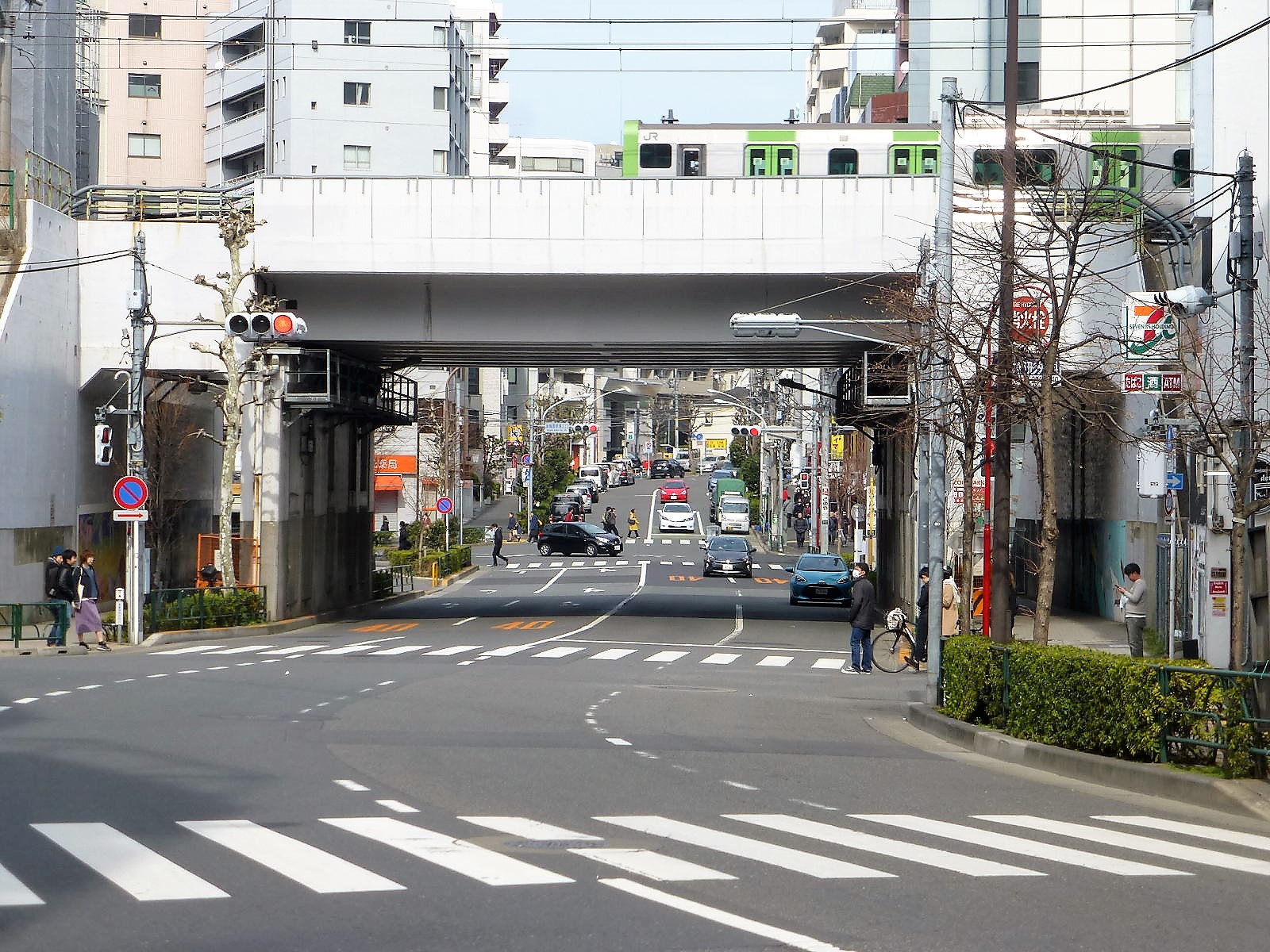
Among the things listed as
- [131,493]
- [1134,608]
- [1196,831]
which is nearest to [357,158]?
[131,493]

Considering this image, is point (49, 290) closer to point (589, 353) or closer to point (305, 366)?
point (305, 366)

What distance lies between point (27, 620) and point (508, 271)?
11617 mm

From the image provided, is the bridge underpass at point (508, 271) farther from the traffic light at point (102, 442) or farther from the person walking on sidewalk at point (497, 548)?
the person walking on sidewalk at point (497, 548)

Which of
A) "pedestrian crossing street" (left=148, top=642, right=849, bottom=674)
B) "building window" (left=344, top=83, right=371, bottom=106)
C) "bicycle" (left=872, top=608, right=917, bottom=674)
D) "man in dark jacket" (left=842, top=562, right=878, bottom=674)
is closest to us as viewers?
"man in dark jacket" (left=842, top=562, right=878, bottom=674)

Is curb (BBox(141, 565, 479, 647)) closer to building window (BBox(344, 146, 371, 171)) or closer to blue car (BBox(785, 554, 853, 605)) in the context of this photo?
blue car (BBox(785, 554, 853, 605))

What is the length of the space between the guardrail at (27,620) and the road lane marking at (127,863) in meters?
19.3

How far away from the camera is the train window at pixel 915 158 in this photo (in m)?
38.4

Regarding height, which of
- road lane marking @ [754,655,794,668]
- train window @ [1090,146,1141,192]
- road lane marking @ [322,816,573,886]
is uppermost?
train window @ [1090,146,1141,192]

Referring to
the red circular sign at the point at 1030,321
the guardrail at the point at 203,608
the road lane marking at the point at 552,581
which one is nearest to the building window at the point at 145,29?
the road lane marking at the point at 552,581

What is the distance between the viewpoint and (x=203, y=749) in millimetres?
13844

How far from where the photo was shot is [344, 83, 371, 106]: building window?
76562 millimetres

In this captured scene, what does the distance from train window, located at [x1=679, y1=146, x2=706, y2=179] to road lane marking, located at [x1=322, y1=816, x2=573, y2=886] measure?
1169 inches

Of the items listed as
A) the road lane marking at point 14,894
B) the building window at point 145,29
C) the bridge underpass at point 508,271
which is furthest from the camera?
the building window at point 145,29

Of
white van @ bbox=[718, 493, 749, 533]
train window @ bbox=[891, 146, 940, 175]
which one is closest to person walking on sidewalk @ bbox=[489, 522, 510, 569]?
white van @ bbox=[718, 493, 749, 533]
